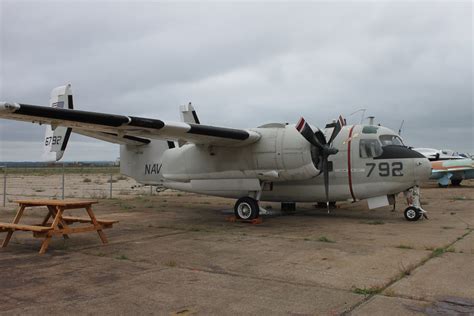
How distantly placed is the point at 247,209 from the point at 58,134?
6.32 meters

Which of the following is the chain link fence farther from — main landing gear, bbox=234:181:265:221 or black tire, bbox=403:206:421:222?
black tire, bbox=403:206:421:222

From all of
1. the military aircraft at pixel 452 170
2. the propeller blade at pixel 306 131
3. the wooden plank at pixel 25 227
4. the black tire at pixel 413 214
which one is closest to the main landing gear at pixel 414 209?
the black tire at pixel 413 214

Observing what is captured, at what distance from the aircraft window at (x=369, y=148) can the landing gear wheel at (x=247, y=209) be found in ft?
11.9

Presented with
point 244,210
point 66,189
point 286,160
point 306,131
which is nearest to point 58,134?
point 244,210

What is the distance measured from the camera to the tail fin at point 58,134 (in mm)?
12812

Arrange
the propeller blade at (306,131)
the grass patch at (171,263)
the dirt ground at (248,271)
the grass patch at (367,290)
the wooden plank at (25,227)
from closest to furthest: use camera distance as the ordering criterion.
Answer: the dirt ground at (248,271) → the grass patch at (367,290) → the grass patch at (171,263) → the wooden plank at (25,227) → the propeller blade at (306,131)

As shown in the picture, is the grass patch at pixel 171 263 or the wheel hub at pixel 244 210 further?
the wheel hub at pixel 244 210

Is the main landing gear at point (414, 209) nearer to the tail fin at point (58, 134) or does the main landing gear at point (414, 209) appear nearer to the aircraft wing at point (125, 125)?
the aircraft wing at point (125, 125)

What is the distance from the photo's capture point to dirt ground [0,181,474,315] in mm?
4875

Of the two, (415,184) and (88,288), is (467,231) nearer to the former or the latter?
(415,184)

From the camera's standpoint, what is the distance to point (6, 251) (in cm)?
824

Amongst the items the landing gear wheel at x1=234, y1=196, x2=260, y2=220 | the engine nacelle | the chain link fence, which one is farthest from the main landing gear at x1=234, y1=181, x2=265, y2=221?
the chain link fence

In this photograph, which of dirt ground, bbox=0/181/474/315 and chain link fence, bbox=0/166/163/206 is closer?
dirt ground, bbox=0/181/474/315

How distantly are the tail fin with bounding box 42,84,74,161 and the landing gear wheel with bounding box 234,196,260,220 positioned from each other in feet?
18.6
